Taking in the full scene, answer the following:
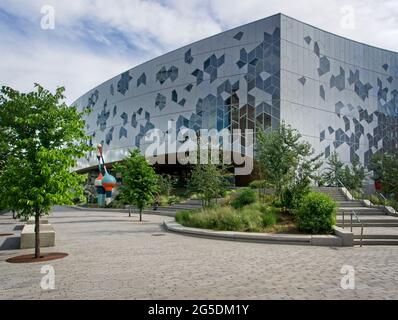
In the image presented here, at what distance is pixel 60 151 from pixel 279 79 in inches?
1274

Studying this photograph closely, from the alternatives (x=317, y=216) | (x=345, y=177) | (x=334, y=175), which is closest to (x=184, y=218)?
(x=317, y=216)

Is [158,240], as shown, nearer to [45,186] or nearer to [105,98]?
[45,186]

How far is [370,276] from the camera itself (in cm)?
768

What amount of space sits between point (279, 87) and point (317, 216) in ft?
89.1

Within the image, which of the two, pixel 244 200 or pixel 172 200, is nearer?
pixel 244 200

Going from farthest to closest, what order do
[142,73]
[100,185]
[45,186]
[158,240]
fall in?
[142,73] < [100,185] < [158,240] < [45,186]

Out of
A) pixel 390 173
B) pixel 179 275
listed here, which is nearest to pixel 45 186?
pixel 179 275

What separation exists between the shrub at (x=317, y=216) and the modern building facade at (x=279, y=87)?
76.5 ft

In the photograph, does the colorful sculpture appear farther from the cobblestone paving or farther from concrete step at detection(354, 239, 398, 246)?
concrete step at detection(354, 239, 398, 246)

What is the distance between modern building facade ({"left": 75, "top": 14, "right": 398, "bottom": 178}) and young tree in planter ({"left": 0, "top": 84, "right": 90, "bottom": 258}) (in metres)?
28.0

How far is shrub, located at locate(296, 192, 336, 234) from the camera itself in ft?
45.2

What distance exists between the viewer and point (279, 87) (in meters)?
38.6

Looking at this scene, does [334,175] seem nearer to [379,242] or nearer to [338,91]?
[338,91]

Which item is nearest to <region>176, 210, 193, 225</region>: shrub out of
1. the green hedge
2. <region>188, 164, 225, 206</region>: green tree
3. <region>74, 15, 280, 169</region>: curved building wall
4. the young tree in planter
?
the green hedge
